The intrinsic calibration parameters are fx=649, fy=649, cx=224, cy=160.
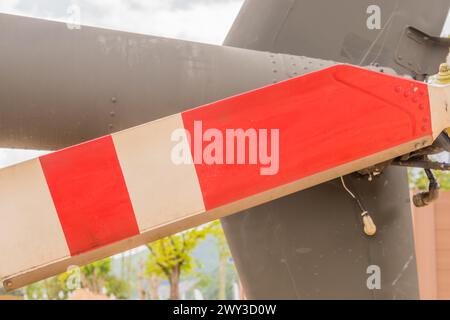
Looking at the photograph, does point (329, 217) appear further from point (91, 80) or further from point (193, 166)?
point (91, 80)

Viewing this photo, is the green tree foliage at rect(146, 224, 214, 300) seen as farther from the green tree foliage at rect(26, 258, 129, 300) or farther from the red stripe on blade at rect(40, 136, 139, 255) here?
the red stripe on blade at rect(40, 136, 139, 255)

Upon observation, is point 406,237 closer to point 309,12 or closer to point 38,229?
point 309,12

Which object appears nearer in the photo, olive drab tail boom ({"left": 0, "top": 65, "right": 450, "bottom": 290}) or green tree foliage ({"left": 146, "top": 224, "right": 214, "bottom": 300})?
olive drab tail boom ({"left": 0, "top": 65, "right": 450, "bottom": 290})

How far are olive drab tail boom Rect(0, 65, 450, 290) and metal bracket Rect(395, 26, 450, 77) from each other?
0.61m

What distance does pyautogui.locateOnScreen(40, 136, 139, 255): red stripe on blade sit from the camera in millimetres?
1646

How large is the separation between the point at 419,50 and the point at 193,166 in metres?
1.16

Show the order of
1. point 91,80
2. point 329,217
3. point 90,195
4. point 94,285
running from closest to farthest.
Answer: point 90,195 → point 91,80 → point 329,217 → point 94,285

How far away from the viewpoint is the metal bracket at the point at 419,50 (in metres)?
2.40

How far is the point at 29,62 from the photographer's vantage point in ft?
6.52

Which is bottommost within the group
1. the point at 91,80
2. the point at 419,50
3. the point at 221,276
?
the point at 91,80

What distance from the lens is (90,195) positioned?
165 centimetres

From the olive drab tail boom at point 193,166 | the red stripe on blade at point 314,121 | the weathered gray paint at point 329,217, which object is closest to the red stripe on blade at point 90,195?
the olive drab tail boom at point 193,166

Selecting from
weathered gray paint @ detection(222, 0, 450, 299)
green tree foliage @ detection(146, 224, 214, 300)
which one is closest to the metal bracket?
weathered gray paint @ detection(222, 0, 450, 299)

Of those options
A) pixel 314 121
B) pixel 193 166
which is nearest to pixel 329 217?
pixel 314 121
